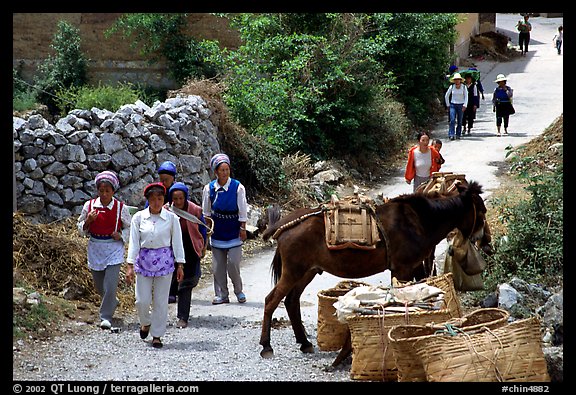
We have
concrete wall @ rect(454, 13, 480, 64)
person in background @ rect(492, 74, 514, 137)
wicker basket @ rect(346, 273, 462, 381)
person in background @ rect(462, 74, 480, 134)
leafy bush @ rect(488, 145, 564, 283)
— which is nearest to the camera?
wicker basket @ rect(346, 273, 462, 381)

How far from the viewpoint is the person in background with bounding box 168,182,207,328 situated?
10.6 meters

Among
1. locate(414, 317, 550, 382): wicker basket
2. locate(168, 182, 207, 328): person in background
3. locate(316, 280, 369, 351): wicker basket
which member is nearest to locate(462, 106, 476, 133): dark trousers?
locate(168, 182, 207, 328): person in background

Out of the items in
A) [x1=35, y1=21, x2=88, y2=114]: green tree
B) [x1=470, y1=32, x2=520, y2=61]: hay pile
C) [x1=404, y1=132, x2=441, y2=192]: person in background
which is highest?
[x1=470, y1=32, x2=520, y2=61]: hay pile

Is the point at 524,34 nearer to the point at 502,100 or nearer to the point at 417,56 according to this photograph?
the point at 417,56

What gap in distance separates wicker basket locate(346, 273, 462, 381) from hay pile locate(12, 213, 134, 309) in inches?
171

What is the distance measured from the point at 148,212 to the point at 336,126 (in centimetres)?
1132

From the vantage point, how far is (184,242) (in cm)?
1075

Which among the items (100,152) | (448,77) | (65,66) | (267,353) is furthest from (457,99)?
(267,353)

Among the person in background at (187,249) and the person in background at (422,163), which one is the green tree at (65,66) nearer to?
the person in background at (422,163)

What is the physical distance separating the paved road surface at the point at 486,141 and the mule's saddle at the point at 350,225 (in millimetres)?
1755

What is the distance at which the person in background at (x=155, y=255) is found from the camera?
944cm

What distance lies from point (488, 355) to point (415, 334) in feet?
2.50

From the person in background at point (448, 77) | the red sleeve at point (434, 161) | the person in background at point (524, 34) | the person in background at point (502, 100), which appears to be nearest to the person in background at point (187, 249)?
the red sleeve at point (434, 161)

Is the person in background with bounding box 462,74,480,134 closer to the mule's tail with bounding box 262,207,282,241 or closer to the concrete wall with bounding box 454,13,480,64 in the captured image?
the concrete wall with bounding box 454,13,480,64
